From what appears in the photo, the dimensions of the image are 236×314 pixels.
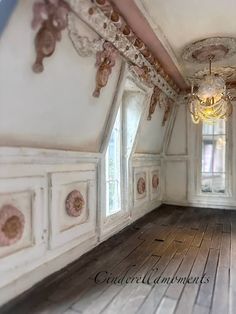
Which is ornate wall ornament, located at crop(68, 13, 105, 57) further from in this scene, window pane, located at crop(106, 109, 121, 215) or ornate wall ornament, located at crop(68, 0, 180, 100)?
window pane, located at crop(106, 109, 121, 215)

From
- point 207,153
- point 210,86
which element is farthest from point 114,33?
point 207,153

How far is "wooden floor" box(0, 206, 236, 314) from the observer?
5.97ft

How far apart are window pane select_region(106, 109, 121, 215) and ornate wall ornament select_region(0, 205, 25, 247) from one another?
1750 mm

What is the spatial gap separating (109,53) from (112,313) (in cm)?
221

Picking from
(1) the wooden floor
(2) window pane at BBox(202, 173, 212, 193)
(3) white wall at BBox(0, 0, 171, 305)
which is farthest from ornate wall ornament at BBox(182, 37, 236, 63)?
(2) window pane at BBox(202, 173, 212, 193)

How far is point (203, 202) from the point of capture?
5445 mm

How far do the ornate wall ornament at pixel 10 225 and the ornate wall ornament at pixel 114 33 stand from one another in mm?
1550

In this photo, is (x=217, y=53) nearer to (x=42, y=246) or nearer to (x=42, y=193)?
(x=42, y=193)

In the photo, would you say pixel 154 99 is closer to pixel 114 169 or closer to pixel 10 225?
pixel 114 169

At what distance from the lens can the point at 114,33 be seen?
246 cm

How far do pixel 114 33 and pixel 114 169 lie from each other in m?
1.91

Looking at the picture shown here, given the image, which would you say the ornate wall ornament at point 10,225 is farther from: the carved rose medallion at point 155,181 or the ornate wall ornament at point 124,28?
the carved rose medallion at point 155,181

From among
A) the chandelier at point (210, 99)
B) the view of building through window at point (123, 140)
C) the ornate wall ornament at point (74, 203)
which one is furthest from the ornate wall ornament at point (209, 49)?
the ornate wall ornament at point (74, 203)

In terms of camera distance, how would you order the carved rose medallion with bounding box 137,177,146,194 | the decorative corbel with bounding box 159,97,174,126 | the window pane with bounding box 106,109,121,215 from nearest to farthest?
the window pane with bounding box 106,109,121,215
the carved rose medallion with bounding box 137,177,146,194
the decorative corbel with bounding box 159,97,174,126
